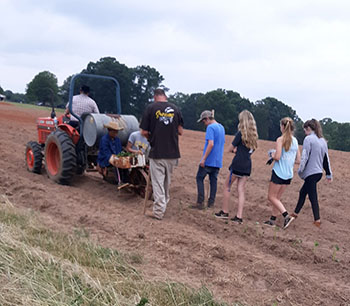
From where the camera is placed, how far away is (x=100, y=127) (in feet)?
23.7

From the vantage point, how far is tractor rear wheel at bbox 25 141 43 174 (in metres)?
8.66

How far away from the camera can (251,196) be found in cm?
873

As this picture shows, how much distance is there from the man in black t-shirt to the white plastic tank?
1.32 meters

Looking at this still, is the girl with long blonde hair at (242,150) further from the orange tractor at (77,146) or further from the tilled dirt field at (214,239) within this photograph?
the orange tractor at (77,146)

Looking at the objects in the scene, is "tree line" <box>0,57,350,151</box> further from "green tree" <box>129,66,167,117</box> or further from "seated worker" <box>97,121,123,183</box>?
"seated worker" <box>97,121,123,183</box>

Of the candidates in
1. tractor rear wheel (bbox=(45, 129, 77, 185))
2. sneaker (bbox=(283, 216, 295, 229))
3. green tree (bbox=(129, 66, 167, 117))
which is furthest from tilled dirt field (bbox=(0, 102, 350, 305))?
green tree (bbox=(129, 66, 167, 117))

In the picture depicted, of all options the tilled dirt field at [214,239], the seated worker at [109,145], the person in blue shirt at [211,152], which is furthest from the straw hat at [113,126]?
the person in blue shirt at [211,152]

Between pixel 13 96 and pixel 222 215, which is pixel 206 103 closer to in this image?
pixel 222 215

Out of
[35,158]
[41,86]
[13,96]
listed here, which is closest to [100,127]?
[35,158]

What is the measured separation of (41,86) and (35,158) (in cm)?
6118

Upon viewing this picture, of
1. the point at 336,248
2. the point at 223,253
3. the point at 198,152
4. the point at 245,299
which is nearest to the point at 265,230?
the point at 336,248

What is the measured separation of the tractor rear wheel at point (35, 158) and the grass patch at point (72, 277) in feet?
13.5

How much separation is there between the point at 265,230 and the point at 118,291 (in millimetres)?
3152

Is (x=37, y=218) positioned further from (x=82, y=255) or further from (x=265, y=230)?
(x=265, y=230)
